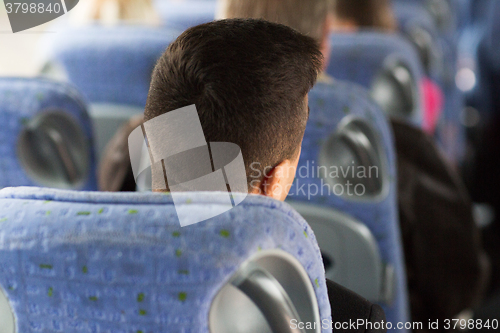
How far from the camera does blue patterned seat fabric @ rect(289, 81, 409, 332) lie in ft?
2.55

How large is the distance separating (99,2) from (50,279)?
1383 mm

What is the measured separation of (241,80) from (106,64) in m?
0.94

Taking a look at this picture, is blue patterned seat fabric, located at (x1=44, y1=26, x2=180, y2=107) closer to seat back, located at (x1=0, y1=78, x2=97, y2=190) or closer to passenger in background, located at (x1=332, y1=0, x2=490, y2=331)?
seat back, located at (x1=0, y1=78, x2=97, y2=190)

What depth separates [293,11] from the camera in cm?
77

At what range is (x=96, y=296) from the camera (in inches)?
14.5

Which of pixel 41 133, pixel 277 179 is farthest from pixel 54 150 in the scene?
pixel 277 179

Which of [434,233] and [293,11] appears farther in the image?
[434,233]

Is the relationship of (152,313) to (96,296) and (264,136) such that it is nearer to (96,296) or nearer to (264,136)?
(96,296)

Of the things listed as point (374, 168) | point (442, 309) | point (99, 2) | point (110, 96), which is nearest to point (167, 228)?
point (374, 168)

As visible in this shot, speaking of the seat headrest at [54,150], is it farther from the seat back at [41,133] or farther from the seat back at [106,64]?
the seat back at [106,64]

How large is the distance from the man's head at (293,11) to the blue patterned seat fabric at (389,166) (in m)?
0.07

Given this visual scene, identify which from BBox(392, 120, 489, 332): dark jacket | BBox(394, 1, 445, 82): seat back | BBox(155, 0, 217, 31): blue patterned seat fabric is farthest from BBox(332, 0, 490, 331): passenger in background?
BBox(155, 0, 217, 31): blue patterned seat fabric

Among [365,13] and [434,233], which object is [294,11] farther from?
[365,13]

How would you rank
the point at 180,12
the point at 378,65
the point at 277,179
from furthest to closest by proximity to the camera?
the point at 180,12 < the point at 378,65 < the point at 277,179
